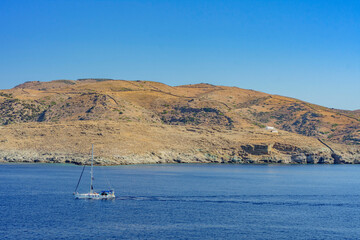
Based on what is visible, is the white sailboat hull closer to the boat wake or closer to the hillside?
the boat wake

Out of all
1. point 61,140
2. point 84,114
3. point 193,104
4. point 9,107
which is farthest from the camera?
point 193,104

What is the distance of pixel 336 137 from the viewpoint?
166 m

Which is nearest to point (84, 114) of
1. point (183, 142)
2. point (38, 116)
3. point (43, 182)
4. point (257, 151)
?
point (38, 116)

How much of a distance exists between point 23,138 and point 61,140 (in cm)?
979

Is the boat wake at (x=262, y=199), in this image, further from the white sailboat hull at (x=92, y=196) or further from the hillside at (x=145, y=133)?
the hillside at (x=145, y=133)

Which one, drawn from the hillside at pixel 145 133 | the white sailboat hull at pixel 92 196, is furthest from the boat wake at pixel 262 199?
the hillside at pixel 145 133

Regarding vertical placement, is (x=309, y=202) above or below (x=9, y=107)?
below

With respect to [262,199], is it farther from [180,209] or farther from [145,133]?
[145,133]

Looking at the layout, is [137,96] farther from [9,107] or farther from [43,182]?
[43,182]

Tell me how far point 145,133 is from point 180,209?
240 ft

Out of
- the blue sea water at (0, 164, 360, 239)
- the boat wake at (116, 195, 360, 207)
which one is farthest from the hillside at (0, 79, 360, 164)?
the boat wake at (116, 195, 360, 207)

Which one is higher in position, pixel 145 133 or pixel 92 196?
pixel 145 133

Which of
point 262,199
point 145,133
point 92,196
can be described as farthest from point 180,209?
point 145,133

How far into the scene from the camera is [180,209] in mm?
48562
